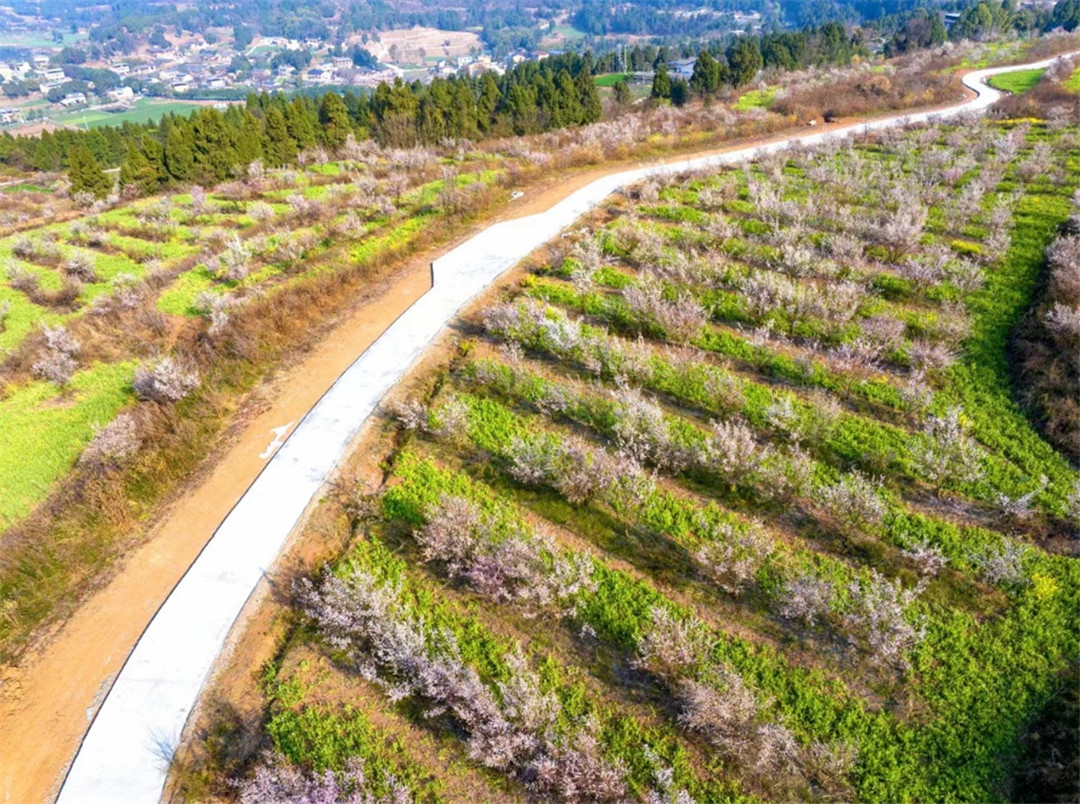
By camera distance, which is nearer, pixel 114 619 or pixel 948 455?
pixel 114 619

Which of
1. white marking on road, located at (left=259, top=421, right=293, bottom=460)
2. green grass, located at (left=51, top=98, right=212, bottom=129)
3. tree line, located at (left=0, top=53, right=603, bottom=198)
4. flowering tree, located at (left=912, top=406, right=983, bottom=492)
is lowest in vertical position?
green grass, located at (left=51, top=98, right=212, bottom=129)

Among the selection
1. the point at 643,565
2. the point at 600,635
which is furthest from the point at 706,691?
the point at 643,565

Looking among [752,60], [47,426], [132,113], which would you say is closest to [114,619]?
[47,426]

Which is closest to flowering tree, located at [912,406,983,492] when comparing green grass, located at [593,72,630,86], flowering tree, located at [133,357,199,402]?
flowering tree, located at [133,357,199,402]

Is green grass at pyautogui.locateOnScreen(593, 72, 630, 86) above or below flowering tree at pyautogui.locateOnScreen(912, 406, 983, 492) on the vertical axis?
above

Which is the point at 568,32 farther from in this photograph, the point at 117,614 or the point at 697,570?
the point at 117,614

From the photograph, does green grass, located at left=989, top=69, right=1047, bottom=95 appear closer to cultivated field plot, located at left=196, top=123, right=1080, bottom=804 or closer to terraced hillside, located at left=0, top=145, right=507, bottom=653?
cultivated field plot, located at left=196, top=123, right=1080, bottom=804
